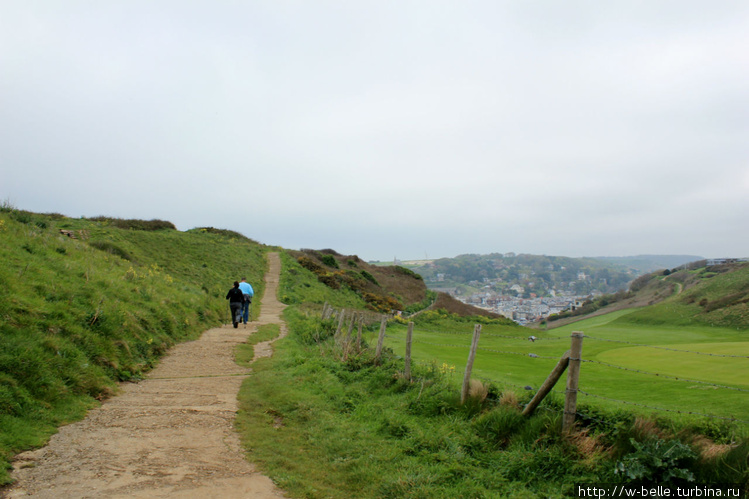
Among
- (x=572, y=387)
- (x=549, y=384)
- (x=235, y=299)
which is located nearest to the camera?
(x=572, y=387)

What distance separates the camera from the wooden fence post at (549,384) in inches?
222

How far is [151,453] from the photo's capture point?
5.29 m

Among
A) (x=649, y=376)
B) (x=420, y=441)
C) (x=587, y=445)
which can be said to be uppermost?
(x=587, y=445)

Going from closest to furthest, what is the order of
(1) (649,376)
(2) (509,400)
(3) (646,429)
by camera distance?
(3) (646,429), (2) (509,400), (1) (649,376)

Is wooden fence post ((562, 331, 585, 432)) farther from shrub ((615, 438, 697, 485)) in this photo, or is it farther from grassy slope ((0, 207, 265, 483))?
grassy slope ((0, 207, 265, 483))

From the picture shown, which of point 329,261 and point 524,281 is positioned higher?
point 329,261

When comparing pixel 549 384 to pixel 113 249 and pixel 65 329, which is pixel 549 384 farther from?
pixel 113 249

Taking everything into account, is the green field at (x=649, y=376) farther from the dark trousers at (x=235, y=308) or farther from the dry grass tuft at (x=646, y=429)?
the dark trousers at (x=235, y=308)

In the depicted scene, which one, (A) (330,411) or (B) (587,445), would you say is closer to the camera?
(B) (587,445)

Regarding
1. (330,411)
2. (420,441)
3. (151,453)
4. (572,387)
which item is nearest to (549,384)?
(572,387)

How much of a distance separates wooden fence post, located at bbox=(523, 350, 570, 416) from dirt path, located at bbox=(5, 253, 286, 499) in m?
3.68

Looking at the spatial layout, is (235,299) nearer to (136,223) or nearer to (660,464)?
(660,464)

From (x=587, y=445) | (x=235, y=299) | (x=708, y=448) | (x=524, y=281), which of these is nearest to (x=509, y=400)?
(x=587, y=445)

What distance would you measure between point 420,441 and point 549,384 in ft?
7.04
